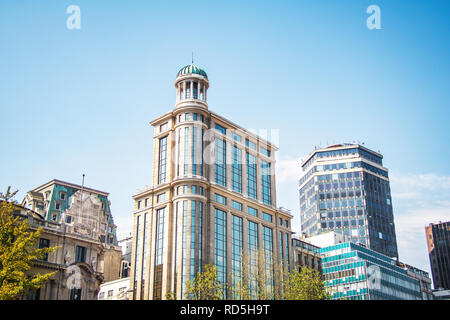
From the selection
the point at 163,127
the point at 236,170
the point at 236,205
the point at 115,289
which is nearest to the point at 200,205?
the point at 236,205

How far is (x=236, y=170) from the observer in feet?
365

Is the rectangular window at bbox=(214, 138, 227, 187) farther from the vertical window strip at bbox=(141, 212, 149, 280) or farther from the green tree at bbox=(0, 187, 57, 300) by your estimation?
the green tree at bbox=(0, 187, 57, 300)

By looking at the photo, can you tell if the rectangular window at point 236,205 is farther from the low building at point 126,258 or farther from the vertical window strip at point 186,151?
the low building at point 126,258

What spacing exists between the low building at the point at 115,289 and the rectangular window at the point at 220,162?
3073 centimetres

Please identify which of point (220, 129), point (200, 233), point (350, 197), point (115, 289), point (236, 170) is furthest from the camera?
point (350, 197)

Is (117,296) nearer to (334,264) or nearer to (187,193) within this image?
(187,193)

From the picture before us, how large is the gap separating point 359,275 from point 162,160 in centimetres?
5812

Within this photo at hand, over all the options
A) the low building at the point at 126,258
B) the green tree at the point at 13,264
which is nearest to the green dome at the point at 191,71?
the low building at the point at 126,258

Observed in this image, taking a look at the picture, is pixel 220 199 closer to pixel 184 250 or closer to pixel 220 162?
pixel 220 162


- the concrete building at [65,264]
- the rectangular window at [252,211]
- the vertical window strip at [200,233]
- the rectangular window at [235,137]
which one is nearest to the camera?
the concrete building at [65,264]

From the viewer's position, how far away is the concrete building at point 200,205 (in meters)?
94.7

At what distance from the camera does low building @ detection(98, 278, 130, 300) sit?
10762 cm

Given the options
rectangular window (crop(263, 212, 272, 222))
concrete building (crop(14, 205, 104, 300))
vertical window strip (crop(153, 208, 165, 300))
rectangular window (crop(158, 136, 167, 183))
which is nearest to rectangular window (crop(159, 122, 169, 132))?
rectangular window (crop(158, 136, 167, 183))
